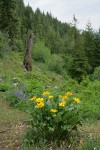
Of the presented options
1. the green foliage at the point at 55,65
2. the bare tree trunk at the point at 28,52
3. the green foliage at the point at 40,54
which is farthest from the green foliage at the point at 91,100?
the green foliage at the point at 40,54

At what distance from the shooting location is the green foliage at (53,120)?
548 centimetres

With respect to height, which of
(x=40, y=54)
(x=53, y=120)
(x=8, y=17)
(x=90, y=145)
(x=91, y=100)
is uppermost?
(x=8, y=17)

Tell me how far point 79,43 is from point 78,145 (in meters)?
37.8

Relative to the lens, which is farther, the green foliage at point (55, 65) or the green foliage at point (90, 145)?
the green foliage at point (55, 65)

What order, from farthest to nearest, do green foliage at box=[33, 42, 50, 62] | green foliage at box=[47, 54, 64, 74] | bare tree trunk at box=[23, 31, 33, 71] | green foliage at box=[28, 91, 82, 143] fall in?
green foliage at box=[33, 42, 50, 62], green foliage at box=[47, 54, 64, 74], bare tree trunk at box=[23, 31, 33, 71], green foliage at box=[28, 91, 82, 143]

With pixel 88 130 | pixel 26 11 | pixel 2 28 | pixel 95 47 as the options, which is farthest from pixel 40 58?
pixel 88 130

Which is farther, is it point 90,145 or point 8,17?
point 8,17

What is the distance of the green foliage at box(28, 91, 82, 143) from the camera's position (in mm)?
5477

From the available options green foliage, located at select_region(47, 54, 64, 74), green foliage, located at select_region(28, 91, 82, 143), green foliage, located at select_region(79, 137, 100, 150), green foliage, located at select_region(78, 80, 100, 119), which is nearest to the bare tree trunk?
green foliage, located at select_region(78, 80, 100, 119)

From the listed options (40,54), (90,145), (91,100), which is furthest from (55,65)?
(90,145)

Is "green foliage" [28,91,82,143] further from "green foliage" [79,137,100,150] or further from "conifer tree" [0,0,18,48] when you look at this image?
"conifer tree" [0,0,18,48]

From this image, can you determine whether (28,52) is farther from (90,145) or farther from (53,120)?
(90,145)

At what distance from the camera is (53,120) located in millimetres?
5500

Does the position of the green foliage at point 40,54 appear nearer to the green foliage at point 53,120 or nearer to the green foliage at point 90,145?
the green foliage at point 53,120
